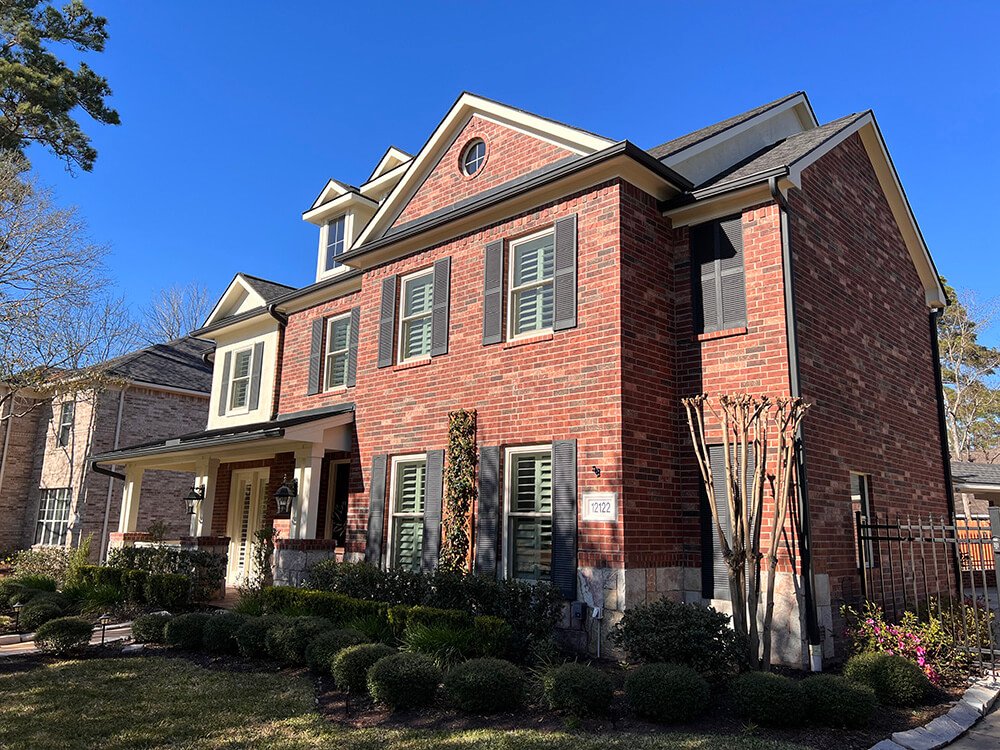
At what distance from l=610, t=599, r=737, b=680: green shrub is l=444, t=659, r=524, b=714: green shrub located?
1379mm

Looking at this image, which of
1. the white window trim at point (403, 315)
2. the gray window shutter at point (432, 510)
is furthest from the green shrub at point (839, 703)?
the white window trim at point (403, 315)

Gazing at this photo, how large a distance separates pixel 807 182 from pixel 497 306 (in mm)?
4853

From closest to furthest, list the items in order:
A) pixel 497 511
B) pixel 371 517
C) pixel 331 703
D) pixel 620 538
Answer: pixel 331 703
pixel 620 538
pixel 497 511
pixel 371 517

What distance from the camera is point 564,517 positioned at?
915 centimetres

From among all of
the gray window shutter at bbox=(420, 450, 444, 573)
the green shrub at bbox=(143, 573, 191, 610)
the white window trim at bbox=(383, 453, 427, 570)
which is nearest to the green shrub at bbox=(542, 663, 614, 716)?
the gray window shutter at bbox=(420, 450, 444, 573)

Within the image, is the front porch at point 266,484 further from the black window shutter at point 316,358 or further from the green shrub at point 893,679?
the green shrub at point 893,679

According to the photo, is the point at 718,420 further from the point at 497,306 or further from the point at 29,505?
the point at 29,505

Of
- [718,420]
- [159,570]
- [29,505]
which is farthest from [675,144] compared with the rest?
[29,505]

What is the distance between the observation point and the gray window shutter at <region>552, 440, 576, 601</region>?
29.2 feet

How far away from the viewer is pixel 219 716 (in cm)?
644

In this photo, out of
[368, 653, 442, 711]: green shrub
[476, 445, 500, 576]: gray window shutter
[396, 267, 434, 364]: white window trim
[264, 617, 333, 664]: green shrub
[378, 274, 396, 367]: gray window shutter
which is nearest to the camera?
[368, 653, 442, 711]: green shrub

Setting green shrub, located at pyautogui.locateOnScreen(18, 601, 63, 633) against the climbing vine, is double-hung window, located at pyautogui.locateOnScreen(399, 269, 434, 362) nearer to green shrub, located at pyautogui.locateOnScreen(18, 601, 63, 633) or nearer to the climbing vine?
the climbing vine

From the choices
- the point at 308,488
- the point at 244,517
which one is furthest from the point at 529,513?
the point at 244,517

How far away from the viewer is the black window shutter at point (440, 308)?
1156cm
